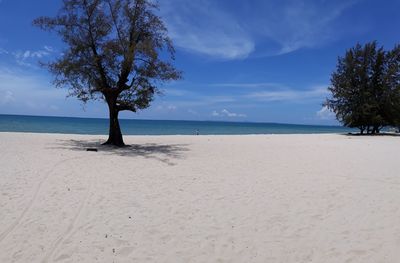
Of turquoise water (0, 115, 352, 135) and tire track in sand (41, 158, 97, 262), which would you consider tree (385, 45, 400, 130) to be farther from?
tire track in sand (41, 158, 97, 262)

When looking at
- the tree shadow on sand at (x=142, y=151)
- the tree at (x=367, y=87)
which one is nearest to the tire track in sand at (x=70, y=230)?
the tree shadow on sand at (x=142, y=151)

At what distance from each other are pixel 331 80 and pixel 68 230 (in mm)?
36984

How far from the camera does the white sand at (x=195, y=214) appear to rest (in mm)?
4965

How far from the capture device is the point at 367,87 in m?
36.3

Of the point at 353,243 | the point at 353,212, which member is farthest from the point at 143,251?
the point at 353,212

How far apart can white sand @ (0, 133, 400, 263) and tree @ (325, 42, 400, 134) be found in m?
26.7

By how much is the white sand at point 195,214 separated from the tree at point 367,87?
26.7 m

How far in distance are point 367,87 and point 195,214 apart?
3572 centimetres

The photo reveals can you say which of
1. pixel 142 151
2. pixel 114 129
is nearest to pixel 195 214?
pixel 142 151

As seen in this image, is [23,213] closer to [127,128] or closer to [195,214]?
[195,214]

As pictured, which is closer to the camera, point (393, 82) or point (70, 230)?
point (70, 230)

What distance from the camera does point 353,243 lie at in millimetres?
5316

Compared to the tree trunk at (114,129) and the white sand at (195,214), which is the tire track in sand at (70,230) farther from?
the tree trunk at (114,129)

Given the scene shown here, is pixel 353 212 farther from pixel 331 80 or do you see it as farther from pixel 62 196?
pixel 331 80
